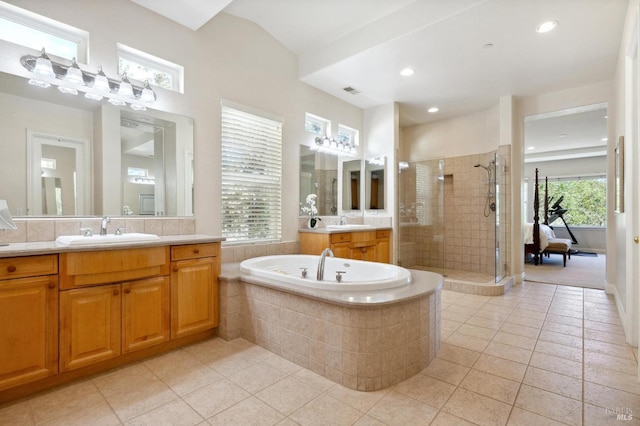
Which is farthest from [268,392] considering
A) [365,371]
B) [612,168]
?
[612,168]

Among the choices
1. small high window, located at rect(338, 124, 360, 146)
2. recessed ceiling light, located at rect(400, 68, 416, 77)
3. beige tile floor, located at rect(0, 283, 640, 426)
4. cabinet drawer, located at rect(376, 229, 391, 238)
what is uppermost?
recessed ceiling light, located at rect(400, 68, 416, 77)

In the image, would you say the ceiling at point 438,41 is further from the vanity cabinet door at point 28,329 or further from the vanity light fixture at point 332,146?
the vanity cabinet door at point 28,329

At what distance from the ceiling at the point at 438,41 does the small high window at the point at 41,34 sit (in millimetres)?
673

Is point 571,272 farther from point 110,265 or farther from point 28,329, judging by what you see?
point 28,329

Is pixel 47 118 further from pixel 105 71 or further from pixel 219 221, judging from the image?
pixel 219 221

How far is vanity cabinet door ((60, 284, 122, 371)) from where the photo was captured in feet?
→ 6.45

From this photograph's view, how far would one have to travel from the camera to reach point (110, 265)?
6.91 feet

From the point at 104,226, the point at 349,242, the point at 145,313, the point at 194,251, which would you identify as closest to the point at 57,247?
the point at 104,226

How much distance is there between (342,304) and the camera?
1976 millimetres

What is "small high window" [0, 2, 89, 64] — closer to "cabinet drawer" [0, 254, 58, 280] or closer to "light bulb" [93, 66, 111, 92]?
"light bulb" [93, 66, 111, 92]

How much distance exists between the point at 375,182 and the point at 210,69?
117 inches

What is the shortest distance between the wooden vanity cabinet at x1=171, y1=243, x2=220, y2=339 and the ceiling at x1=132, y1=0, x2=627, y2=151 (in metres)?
2.18

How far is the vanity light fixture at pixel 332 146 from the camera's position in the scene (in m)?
4.52

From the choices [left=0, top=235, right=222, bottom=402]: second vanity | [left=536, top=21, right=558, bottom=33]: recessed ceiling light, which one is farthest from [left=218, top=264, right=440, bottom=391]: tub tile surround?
[left=536, top=21, right=558, bottom=33]: recessed ceiling light
